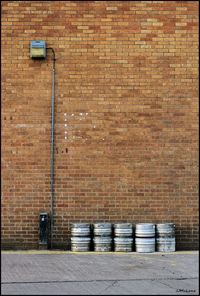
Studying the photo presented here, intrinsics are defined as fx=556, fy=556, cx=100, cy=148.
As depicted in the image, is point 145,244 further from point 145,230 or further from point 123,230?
point 123,230

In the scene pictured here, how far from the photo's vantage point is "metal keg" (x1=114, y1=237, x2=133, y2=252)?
11.2 metres

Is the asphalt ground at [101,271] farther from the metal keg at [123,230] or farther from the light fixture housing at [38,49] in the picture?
the light fixture housing at [38,49]

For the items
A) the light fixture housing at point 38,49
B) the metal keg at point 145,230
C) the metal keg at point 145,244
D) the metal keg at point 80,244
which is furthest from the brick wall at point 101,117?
the metal keg at point 145,244

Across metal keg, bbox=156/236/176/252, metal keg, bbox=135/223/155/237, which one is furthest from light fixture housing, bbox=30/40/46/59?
metal keg, bbox=156/236/176/252

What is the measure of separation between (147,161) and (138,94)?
1.44 m

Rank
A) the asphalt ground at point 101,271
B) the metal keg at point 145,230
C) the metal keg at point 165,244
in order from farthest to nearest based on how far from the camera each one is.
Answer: the metal keg at point 165,244 < the metal keg at point 145,230 < the asphalt ground at point 101,271

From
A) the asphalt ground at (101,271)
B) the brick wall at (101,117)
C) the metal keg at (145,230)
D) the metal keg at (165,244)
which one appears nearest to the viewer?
the asphalt ground at (101,271)

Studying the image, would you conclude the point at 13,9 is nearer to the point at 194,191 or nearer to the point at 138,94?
the point at 138,94

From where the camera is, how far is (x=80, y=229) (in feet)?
36.8

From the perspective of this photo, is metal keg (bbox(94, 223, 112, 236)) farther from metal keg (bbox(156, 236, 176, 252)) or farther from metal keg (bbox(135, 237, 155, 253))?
metal keg (bbox(156, 236, 176, 252))

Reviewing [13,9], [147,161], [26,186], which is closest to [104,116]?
[147,161]

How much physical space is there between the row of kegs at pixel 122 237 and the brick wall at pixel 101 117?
0.39 m

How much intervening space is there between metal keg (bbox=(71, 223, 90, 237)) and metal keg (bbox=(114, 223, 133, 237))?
572 mm

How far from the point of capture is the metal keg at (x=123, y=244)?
1123 cm
